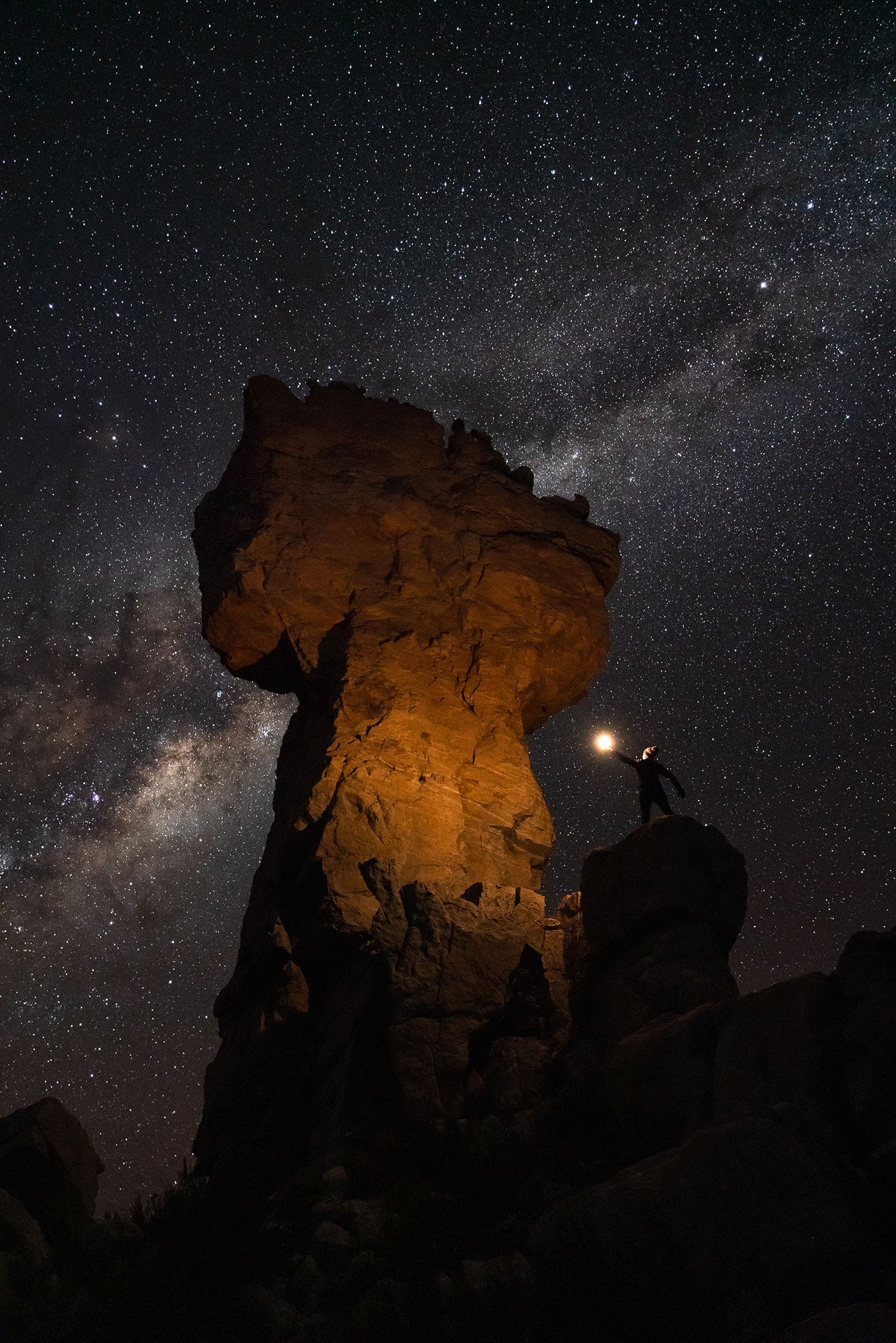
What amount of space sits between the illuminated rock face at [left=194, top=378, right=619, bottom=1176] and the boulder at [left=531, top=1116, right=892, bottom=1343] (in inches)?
213

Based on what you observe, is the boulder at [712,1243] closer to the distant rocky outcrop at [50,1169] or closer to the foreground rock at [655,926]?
the distant rocky outcrop at [50,1169]

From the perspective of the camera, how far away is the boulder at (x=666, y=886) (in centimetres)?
1252

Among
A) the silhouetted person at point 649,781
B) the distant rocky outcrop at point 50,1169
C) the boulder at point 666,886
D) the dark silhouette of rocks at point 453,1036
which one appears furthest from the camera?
the silhouetted person at point 649,781

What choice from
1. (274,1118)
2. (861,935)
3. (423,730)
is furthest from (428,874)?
(861,935)

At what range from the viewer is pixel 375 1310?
5.70m

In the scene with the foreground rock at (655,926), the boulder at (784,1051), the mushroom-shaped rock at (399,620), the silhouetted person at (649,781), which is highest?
the mushroom-shaped rock at (399,620)

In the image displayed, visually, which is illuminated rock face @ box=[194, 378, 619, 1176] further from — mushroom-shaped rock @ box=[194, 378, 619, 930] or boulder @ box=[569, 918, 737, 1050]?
boulder @ box=[569, 918, 737, 1050]

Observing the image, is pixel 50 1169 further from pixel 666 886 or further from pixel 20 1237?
pixel 666 886

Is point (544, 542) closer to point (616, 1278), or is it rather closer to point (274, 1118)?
point (274, 1118)

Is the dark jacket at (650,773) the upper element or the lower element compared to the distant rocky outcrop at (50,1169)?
upper

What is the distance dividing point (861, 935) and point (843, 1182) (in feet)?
9.44

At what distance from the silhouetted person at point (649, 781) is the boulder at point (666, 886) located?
3.22 meters

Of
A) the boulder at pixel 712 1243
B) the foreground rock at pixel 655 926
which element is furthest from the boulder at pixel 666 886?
the boulder at pixel 712 1243

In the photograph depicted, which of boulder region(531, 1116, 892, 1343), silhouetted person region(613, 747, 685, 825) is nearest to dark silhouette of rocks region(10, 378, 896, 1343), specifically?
boulder region(531, 1116, 892, 1343)
